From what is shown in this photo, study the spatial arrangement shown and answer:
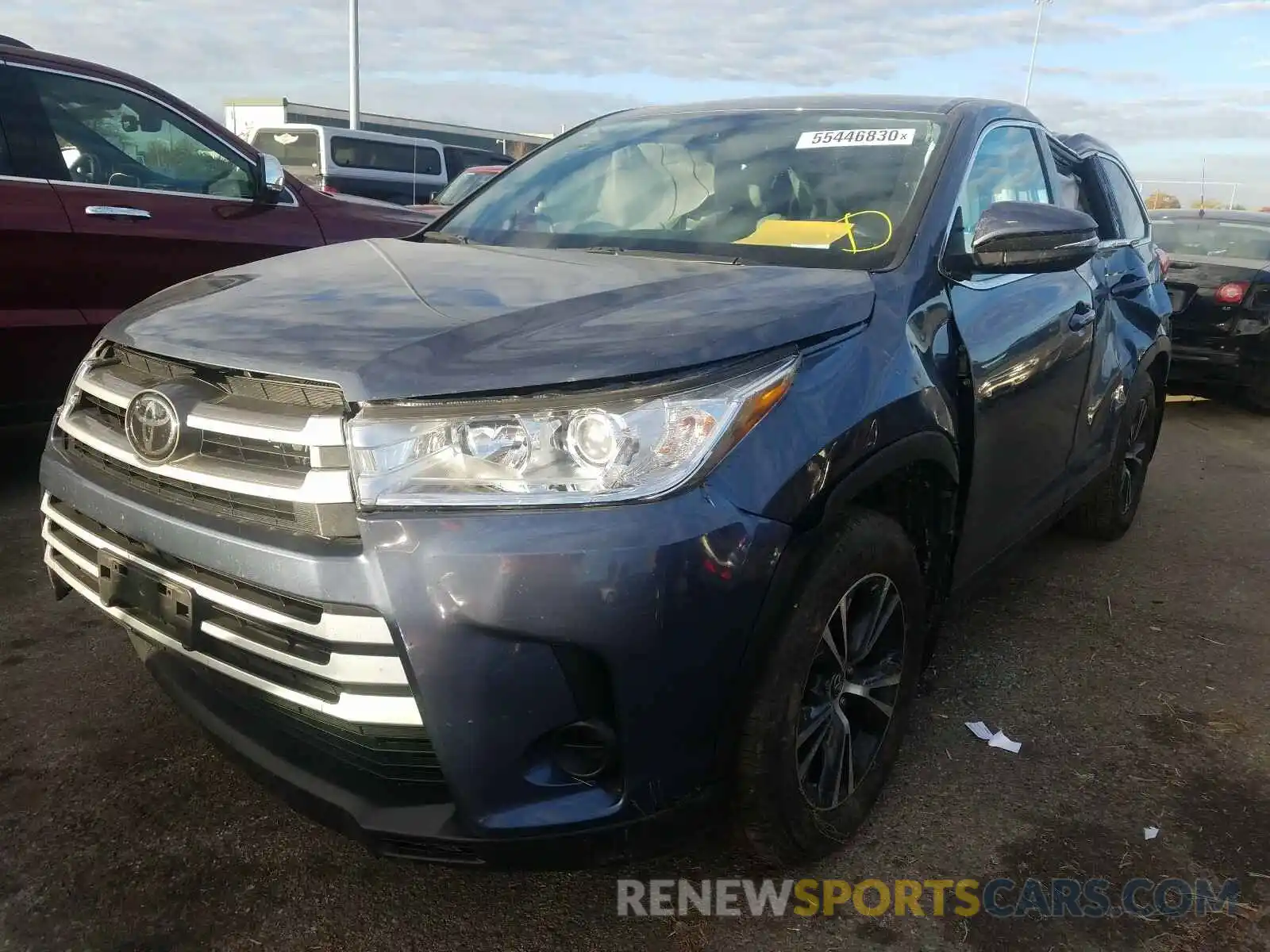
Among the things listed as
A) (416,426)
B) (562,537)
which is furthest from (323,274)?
(562,537)

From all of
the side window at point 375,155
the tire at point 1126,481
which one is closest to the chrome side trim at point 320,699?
the tire at point 1126,481

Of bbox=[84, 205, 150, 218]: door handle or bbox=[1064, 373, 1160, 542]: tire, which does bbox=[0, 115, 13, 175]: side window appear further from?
bbox=[1064, 373, 1160, 542]: tire

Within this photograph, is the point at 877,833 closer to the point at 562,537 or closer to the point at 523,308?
the point at 562,537

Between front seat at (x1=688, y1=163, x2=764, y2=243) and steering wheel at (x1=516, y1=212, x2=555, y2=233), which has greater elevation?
front seat at (x1=688, y1=163, x2=764, y2=243)

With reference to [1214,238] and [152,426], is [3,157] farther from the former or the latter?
[1214,238]

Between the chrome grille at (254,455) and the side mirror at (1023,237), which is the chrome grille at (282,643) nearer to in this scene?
the chrome grille at (254,455)

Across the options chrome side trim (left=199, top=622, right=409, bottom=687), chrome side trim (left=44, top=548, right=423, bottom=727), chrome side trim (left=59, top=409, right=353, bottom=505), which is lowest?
chrome side trim (left=44, top=548, right=423, bottom=727)

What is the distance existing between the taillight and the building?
15278 mm

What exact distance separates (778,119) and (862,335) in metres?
1.23

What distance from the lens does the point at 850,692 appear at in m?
2.26

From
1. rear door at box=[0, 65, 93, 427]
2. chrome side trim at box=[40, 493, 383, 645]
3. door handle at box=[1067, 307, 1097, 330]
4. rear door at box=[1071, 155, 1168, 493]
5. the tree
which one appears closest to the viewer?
chrome side trim at box=[40, 493, 383, 645]

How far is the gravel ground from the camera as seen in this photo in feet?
6.73

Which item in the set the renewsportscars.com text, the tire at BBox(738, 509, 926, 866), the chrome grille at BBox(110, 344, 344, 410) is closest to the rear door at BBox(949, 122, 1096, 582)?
the tire at BBox(738, 509, 926, 866)

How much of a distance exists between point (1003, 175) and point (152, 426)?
2558 millimetres
